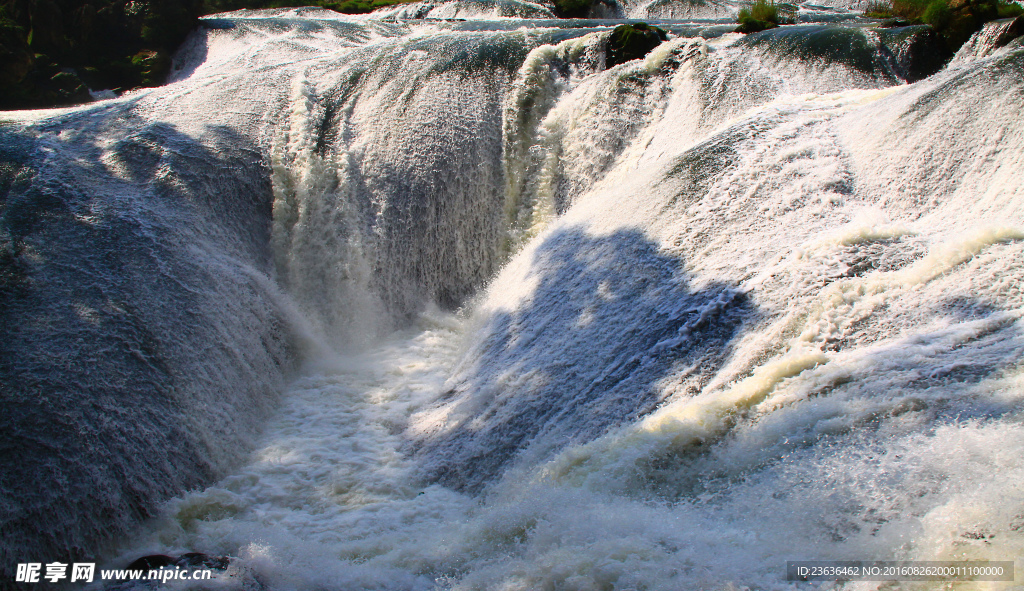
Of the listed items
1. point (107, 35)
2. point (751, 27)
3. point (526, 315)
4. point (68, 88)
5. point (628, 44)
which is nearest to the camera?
point (526, 315)

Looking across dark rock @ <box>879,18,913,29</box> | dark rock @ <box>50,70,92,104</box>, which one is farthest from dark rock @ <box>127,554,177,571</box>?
dark rock @ <box>50,70,92,104</box>

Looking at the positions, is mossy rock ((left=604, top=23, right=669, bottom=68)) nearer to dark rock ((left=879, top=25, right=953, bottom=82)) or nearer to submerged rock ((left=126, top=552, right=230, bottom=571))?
dark rock ((left=879, top=25, right=953, bottom=82))

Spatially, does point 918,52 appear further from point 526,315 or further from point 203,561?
point 203,561

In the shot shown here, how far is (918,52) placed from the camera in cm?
629

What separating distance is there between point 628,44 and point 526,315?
3816 mm

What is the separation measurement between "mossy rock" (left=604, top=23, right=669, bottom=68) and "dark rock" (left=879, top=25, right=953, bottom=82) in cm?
246

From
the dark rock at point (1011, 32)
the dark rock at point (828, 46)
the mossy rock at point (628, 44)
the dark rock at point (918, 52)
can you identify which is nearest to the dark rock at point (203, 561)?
the mossy rock at point (628, 44)

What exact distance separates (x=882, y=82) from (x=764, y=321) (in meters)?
3.99

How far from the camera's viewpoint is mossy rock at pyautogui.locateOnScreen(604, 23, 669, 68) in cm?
716

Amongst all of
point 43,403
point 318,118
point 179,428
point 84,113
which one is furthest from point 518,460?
point 84,113

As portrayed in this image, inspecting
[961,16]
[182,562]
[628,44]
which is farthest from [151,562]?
[961,16]

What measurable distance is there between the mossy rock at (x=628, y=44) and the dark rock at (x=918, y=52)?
8.08 feet

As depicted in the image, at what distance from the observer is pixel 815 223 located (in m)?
4.22

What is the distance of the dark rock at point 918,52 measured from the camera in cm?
623
